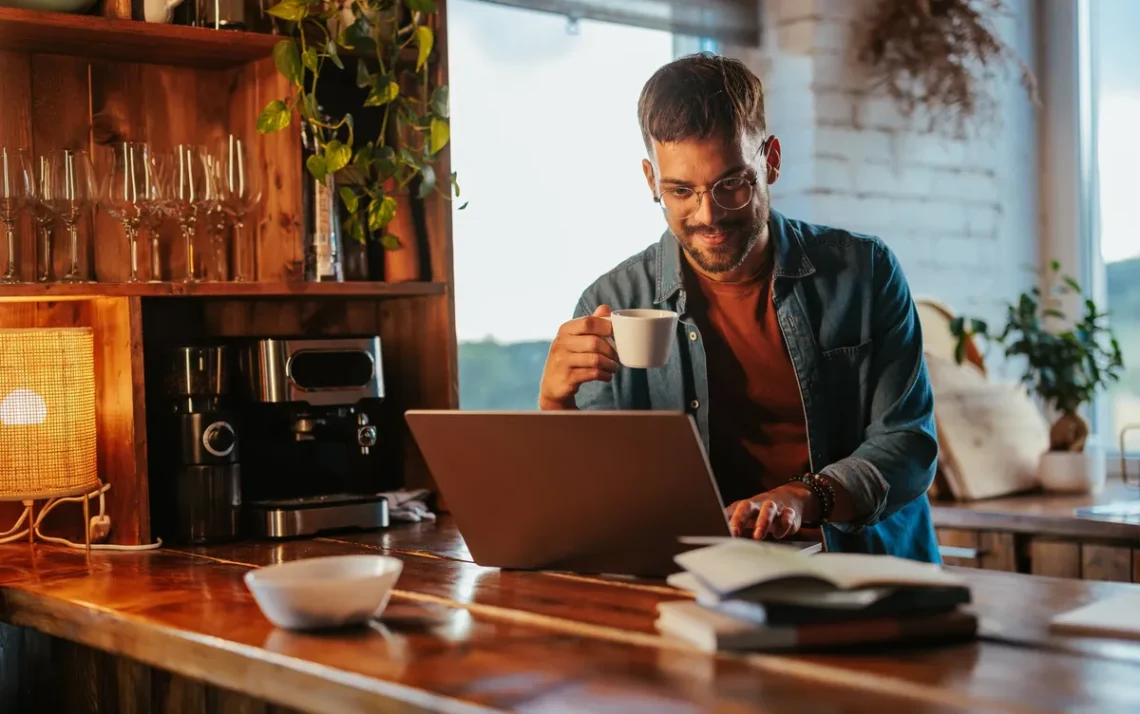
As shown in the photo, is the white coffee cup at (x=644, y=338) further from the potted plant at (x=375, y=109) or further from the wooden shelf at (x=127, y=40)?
the wooden shelf at (x=127, y=40)

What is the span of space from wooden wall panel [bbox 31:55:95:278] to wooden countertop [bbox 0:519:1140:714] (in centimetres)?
67

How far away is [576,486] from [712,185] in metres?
0.66

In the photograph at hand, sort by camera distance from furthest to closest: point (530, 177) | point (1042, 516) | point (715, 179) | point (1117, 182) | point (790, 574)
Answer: point (1117, 182) → point (530, 177) → point (1042, 516) → point (715, 179) → point (790, 574)

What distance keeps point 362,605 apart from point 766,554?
17.1 inches

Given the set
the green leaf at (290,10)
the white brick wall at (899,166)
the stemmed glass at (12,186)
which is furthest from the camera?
the white brick wall at (899,166)

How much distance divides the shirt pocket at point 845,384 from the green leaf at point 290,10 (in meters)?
1.03

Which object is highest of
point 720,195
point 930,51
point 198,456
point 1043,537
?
point 930,51

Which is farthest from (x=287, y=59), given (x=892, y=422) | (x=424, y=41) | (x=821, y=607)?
(x=821, y=607)

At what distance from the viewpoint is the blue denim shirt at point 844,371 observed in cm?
211

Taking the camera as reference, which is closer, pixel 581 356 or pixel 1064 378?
pixel 581 356

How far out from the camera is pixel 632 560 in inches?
68.2

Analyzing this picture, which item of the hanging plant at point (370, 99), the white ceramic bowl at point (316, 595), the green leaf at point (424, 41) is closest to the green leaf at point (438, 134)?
the hanging plant at point (370, 99)

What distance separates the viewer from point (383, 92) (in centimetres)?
242

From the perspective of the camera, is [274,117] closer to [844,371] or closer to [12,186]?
[12,186]
